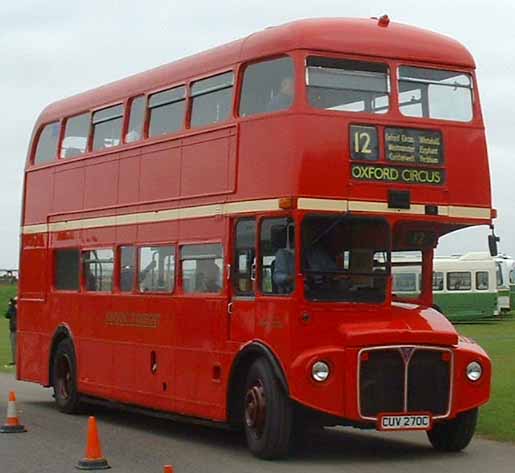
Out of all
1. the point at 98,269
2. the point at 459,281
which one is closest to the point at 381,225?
the point at 98,269

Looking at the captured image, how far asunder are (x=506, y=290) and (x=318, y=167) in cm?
5105

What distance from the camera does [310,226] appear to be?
14.7 meters

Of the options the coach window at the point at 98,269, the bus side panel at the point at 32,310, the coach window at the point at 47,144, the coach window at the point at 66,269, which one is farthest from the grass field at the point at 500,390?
the coach window at the point at 47,144

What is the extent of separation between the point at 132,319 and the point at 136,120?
2.58 metres

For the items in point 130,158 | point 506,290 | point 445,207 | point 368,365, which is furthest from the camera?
point 506,290

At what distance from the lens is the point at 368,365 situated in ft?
47.4

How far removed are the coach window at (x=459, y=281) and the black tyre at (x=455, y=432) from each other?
46.6m

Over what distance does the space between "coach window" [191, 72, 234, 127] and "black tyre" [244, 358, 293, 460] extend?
3.02m

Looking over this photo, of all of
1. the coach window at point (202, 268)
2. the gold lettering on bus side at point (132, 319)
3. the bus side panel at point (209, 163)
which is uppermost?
the bus side panel at point (209, 163)

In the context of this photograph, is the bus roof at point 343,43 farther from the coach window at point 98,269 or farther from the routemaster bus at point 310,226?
the coach window at point 98,269

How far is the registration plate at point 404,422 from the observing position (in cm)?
1437

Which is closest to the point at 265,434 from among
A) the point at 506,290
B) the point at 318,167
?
the point at 318,167

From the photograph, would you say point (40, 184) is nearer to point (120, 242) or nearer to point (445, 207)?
point (120, 242)

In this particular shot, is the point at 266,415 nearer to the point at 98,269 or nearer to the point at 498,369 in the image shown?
the point at 98,269
